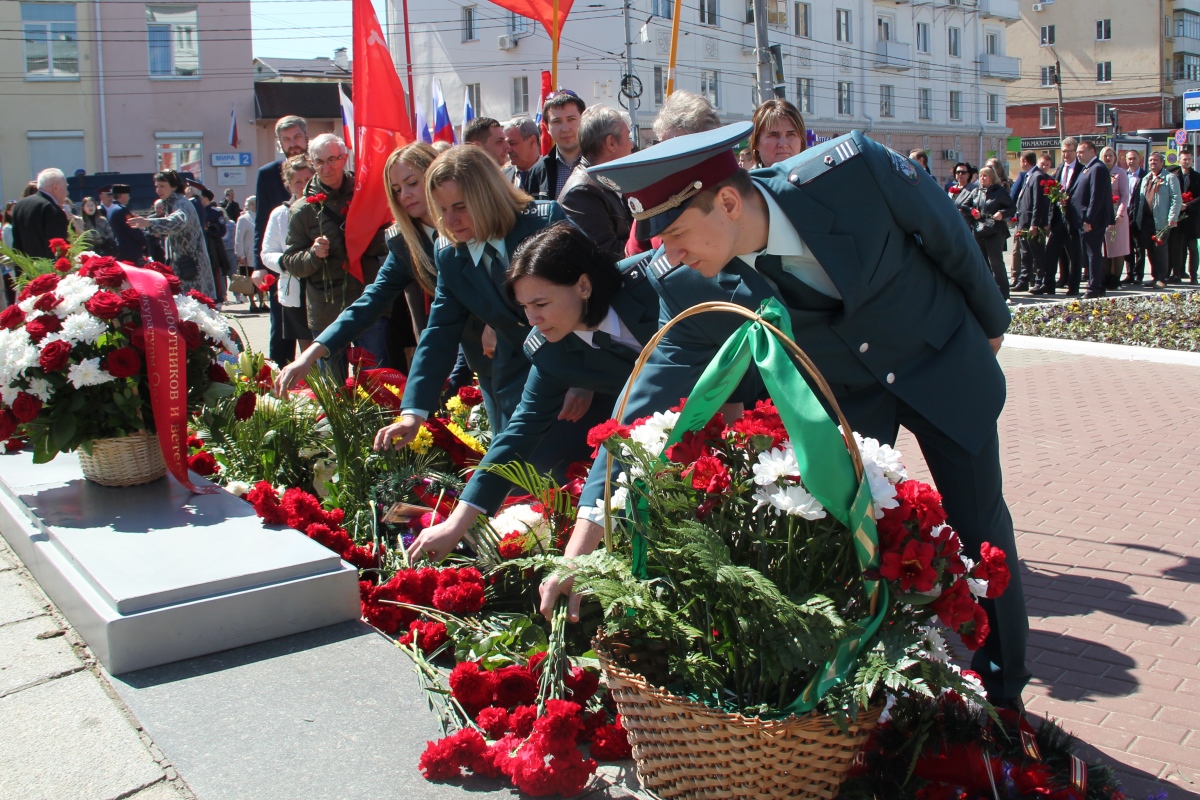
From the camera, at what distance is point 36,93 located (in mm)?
30016

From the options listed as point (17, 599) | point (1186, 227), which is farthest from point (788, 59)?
point (17, 599)

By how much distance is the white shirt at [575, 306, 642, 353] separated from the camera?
351 centimetres

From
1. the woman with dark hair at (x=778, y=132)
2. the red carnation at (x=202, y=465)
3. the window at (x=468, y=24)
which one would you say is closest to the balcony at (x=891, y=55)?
the window at (x=468, y=24)

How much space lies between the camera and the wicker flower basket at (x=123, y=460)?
399cm

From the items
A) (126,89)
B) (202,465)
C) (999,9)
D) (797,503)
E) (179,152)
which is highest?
(999,9)

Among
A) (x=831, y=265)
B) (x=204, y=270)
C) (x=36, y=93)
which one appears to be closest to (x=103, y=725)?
(x=831, y=265)

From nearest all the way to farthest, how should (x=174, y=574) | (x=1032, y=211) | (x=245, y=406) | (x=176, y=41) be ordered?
(x=174, y=574) → (x=245, y=406) → (x=1032, y=211) → (x=176, y=41)

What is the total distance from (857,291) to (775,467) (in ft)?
A: 2.26

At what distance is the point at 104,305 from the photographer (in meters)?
3.83

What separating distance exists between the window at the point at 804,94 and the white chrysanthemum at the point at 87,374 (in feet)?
142

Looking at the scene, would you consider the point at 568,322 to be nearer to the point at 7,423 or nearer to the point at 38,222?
the point at 7,423

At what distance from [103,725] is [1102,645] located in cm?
301

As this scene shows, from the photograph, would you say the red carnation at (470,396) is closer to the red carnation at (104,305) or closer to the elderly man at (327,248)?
the elderly man at (327,248)

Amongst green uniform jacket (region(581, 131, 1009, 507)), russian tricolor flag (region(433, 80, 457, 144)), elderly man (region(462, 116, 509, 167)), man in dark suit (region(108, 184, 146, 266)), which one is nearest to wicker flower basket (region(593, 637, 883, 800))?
green uniform jacket (region(581, 131, 1009, 507))
